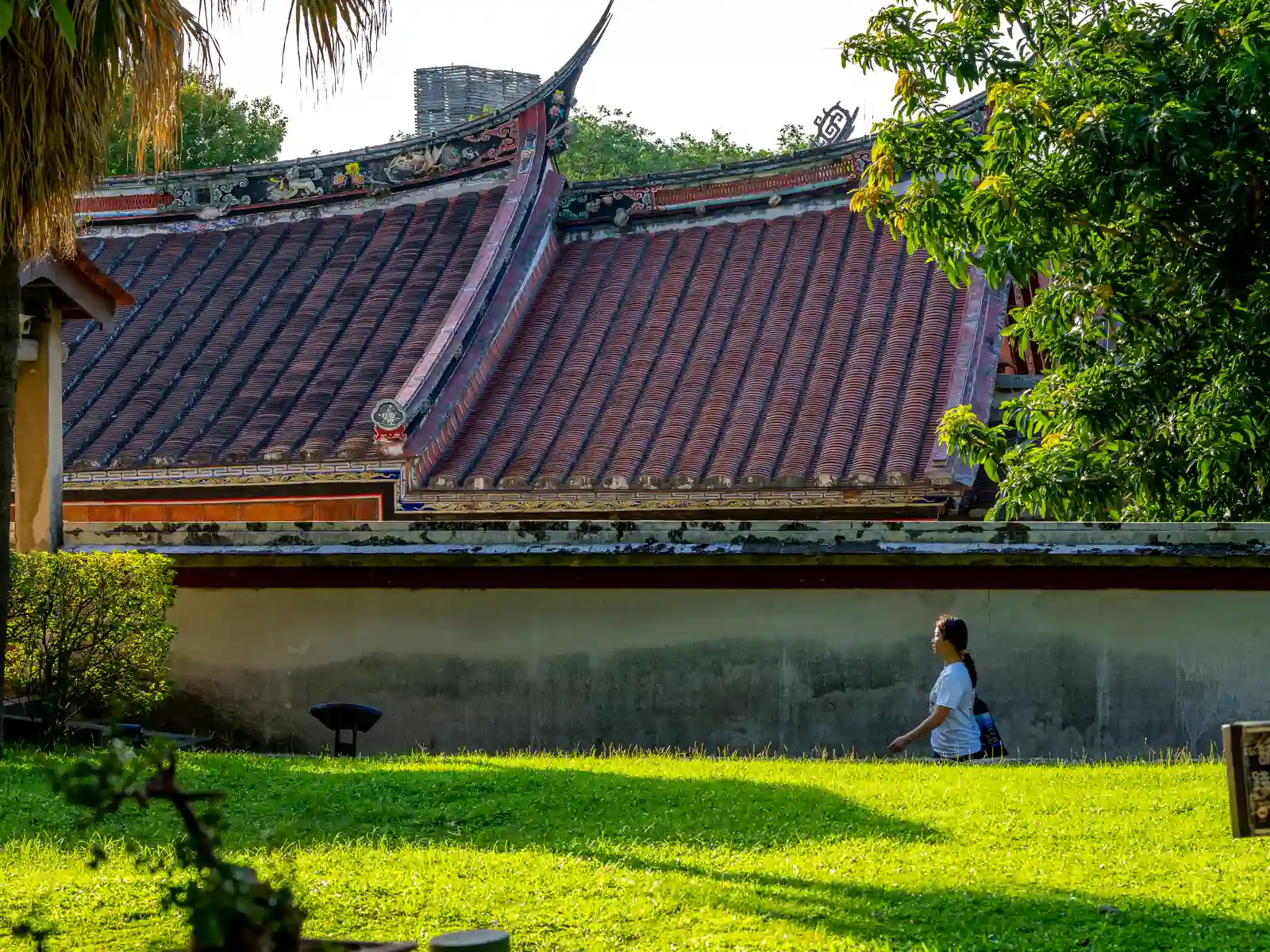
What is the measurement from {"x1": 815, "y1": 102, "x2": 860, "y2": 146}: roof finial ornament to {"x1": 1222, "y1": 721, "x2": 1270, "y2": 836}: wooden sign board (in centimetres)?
1714

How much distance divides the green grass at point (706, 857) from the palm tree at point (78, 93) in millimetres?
2571

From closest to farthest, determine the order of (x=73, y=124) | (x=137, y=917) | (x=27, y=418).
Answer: (x=137, y=917) → (x=73, y=124) → (x=27, y=418)

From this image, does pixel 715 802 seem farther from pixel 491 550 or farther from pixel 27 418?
pixel 27 418

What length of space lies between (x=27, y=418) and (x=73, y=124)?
4.46 metres

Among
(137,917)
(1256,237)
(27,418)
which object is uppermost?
(1256,237)

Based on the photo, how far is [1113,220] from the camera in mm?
11484

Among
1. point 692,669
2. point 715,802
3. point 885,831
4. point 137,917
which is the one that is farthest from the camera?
point 692,669

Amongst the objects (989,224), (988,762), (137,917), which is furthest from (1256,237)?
(137,917)

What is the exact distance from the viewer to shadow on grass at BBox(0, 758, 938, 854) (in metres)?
7.39

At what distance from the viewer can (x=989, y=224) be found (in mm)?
11031

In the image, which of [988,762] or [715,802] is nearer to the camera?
[715,802]

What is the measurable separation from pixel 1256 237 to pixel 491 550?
5.57 meters

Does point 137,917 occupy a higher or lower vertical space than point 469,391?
lower

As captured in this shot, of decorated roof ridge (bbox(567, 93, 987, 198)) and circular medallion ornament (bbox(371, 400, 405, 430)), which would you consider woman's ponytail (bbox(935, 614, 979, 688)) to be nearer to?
circular medallion ornament (bbox(371, 400, 405, 430))
